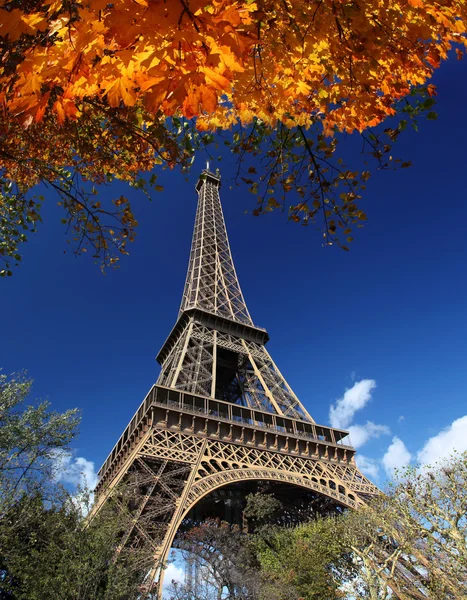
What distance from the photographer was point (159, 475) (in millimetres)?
17516

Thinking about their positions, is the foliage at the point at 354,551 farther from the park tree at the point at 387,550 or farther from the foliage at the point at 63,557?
the foliage at the point at 63,557

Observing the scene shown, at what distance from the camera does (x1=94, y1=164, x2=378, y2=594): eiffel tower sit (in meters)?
17.5

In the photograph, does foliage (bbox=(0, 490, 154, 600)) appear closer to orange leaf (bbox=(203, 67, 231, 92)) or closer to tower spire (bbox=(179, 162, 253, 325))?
orange leaf (bbox=(203, 67, 231, 92))

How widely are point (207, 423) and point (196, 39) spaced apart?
2161cm

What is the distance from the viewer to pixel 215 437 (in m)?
21.7

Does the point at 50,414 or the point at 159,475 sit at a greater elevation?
the point at 50,414

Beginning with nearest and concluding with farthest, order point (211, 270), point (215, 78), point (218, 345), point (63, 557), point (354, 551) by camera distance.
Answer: point (215, 78) → point (63, 557) → point (354, 551) → point (218, 345) → point (211, 270)

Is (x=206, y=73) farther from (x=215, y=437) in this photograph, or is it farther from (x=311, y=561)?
(x=311, y=561)

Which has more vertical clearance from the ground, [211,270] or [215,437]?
[211,270]

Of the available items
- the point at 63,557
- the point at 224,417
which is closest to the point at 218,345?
the point at 224,417

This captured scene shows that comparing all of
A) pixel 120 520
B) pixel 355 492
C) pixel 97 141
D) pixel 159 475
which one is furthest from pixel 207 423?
pixel 97 141

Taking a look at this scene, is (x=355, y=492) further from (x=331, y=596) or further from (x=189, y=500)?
(x=189, y=500)

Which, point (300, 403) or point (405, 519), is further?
point (300, 403)

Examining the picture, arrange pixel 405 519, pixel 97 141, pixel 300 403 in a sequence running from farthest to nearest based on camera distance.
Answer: pixel 300 403, pixel 405 519, pixel 97 141
